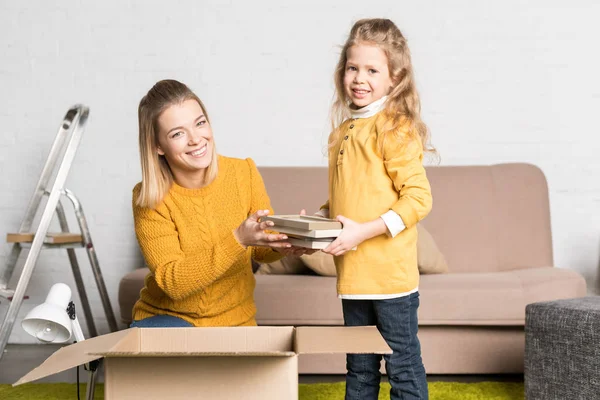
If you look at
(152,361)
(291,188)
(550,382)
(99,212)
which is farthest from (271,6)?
(152,361)

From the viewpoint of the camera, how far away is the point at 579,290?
2.76 meters

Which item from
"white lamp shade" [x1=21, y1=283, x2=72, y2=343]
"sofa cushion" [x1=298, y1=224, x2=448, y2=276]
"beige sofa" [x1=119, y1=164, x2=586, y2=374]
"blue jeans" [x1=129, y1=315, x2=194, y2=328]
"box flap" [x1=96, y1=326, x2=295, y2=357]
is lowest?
"beige sofa" [x1=119, y1=164, x2=586, y2=374]

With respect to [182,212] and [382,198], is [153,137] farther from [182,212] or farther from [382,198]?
[382,198]

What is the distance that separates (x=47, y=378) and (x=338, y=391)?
4.06 feet

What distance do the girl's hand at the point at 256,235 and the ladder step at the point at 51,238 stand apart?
1565 mm

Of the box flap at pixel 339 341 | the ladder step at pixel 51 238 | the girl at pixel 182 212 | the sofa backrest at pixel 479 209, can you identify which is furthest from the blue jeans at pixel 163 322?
the sofa backrest at pixel 479 209

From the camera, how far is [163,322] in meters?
1.79

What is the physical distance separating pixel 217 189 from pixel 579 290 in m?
1.62

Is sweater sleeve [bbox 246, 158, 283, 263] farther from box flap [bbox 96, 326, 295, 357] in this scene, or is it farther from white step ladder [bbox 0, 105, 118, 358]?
white step ladder [bbox 0, 105, 118, 358]

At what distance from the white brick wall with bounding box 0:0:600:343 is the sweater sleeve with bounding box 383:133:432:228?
1.85 metres

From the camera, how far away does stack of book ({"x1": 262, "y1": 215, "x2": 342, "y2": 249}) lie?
4.81 feet

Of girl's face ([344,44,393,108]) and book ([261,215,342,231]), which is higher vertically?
girl's face ([344,44,393,108])

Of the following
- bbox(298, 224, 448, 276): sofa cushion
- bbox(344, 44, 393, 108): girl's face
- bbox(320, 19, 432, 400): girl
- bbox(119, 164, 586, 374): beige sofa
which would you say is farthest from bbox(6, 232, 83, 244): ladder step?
bbox(344, 44, 393, 108): girl's face

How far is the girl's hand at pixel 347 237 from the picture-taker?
158 cm
